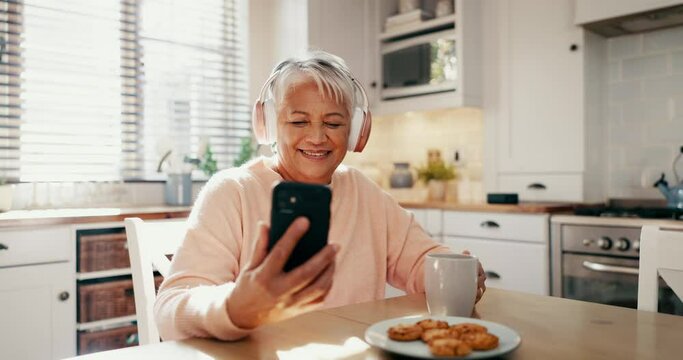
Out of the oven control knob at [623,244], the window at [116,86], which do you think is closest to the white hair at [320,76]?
the oven control knob at [623,244]

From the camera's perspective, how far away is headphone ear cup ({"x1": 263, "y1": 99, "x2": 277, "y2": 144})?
128 centimetres

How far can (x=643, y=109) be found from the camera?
2.88 metres

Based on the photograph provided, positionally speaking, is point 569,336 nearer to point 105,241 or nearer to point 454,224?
point 105,241

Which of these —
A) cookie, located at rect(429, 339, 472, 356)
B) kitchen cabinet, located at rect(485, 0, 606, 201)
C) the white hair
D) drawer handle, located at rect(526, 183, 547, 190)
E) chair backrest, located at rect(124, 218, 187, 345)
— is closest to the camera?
cookie, located at rect(429, 339, 472, 356)

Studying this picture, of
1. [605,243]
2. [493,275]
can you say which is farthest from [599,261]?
[493,275]

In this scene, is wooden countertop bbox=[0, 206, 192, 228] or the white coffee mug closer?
the white coffee mug

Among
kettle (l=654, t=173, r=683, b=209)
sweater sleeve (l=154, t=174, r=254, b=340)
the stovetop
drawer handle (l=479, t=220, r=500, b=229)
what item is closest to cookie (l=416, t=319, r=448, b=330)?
sweater sleeve (l=154, t=174, r=254, b=340)

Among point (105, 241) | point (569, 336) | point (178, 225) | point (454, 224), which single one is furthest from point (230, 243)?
point (454, 224)

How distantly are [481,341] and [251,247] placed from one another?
57 centimetres

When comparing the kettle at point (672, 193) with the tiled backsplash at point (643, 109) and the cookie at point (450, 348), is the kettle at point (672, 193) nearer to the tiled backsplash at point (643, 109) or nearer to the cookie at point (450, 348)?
the tiled backsplash at point (643, 109)

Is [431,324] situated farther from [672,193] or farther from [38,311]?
[672,193]

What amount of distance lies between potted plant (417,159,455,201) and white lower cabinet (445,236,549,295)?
58cm

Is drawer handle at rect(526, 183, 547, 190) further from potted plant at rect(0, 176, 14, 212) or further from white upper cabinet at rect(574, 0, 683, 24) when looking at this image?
potted plant at rect(0, 176, 14, 212)

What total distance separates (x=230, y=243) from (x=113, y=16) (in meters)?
2.41
